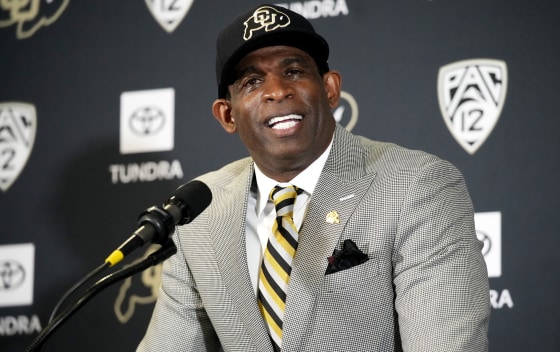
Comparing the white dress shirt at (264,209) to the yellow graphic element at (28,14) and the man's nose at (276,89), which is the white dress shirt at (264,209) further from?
the yellow graphic element at (28,14)

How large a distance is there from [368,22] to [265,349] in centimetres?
119

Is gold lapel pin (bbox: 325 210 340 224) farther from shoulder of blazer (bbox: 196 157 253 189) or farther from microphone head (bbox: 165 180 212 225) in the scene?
microphone head (bbox: 165 180 212 225)

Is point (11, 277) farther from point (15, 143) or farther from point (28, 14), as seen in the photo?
point (28, 14)

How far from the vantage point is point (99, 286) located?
167cm

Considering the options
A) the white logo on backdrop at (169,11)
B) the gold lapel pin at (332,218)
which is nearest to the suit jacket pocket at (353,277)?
the gold lapel pin at (332,218)

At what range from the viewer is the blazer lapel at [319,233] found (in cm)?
218

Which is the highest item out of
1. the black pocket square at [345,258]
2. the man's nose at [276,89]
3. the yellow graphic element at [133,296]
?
the man's nose at [276,89]

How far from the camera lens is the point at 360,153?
234 cm

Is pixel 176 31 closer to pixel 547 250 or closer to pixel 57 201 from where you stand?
pixel 57 201

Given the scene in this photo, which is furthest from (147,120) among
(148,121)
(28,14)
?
(28,14)

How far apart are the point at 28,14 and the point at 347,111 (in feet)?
4.01

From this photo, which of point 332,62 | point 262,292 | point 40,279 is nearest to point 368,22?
point 332,62

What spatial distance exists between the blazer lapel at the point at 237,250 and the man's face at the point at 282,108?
0.42 ft

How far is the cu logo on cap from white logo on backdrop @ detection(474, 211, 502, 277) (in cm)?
154
